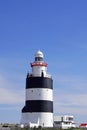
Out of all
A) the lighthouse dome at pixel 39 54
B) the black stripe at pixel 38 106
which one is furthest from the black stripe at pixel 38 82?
the lighthouse dome at pixel 39 54

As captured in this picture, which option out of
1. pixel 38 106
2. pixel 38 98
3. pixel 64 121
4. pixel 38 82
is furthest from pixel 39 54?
pixel 64 121

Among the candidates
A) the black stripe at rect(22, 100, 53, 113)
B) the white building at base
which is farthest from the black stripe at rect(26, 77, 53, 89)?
A: the white building at base

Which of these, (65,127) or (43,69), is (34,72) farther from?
(65,127)

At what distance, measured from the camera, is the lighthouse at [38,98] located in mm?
72438

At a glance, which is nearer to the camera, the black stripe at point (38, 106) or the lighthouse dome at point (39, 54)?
the black stripe at point (38, 106)

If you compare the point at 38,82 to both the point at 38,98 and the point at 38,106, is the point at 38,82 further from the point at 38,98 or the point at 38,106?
the point at 38,106

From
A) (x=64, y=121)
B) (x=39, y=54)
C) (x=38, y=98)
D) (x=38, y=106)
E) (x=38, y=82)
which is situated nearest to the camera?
(x=38, y=106)

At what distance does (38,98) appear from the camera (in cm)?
7244

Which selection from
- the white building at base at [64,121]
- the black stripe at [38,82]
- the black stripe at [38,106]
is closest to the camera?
the black stripe at [38,106]

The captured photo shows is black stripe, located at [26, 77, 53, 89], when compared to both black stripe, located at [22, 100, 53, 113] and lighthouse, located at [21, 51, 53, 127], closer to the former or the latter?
lighthouse, located at [21, 51, 53, 127]

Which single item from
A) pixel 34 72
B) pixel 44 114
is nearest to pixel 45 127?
pixel 44 114

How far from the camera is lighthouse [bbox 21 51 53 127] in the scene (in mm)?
72438

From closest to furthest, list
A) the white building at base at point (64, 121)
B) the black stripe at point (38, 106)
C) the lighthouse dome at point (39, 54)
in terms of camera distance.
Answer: the black stripe at point (38, 106), the lighthouse dome at point (39, 54), the white building at base at point (64, 121)

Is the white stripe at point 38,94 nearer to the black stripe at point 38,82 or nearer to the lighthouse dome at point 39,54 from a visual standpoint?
the black stripe at point 38,82
